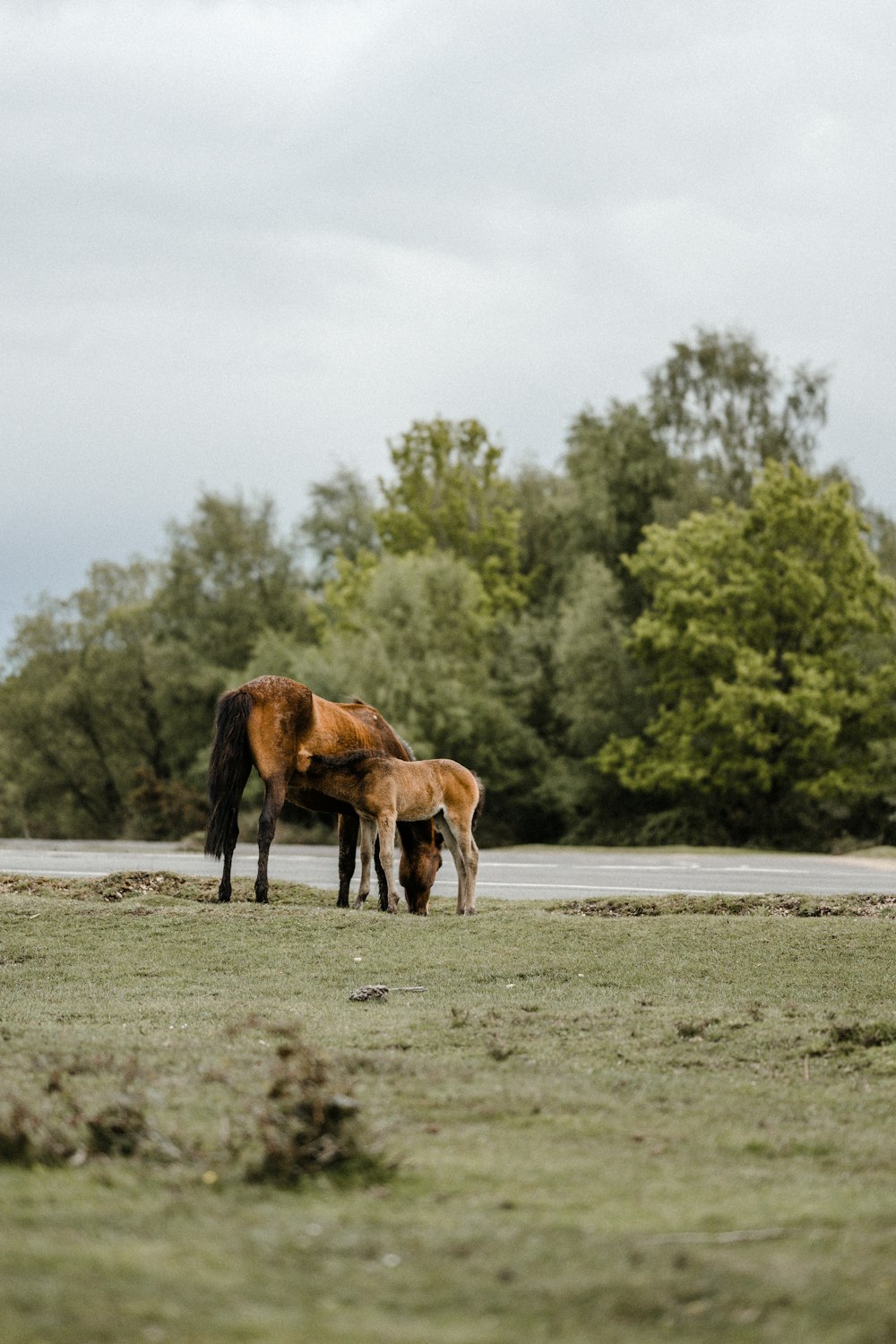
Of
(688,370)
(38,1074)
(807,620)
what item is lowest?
(38,1074)

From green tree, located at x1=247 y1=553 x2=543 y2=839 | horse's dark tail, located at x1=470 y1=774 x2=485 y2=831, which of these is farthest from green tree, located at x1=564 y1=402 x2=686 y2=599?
horse's dark tail, located at x1=470 y1=774 x2=485 y2=831

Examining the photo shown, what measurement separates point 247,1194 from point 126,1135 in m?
0.70

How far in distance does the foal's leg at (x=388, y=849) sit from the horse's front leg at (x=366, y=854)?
9.5 inches

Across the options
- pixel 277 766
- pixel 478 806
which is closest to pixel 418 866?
pixel 478 806

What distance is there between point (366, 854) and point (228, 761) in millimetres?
1440

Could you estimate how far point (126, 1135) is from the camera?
4.68m

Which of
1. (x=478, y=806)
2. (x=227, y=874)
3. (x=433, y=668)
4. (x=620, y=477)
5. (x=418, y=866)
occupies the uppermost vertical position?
(x=620, y=477)

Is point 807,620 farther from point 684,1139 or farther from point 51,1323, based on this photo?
point 51,1323

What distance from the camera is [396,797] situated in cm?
1255

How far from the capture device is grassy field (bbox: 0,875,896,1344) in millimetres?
3279

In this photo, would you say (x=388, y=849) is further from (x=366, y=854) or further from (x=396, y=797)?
(x=366, y=854)

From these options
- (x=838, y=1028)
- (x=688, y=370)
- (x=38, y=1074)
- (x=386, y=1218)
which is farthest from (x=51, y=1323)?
(x=688, y=370)

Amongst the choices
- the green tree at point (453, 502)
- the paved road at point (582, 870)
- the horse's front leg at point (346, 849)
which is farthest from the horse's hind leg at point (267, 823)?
the green tree at point (453, 502)

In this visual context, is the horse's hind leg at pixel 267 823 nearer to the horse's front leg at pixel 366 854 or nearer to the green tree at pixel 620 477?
the horse's front leg at pixel 366 854
